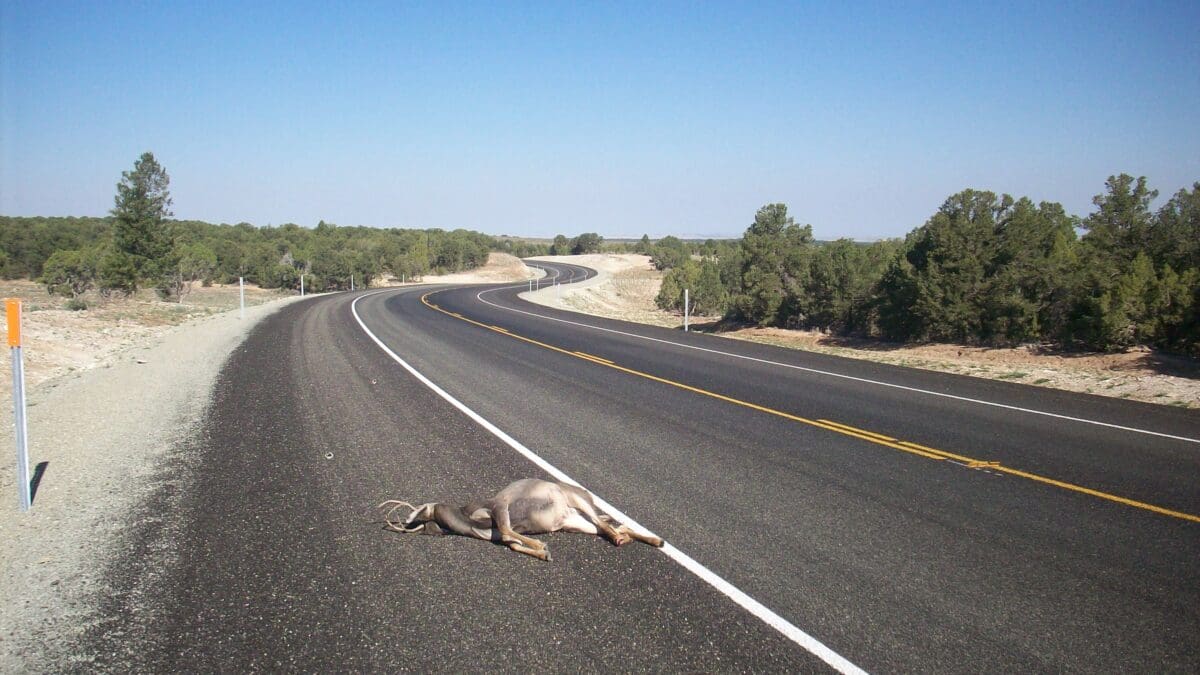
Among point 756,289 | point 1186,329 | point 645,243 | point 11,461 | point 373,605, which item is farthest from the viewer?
point 645,243

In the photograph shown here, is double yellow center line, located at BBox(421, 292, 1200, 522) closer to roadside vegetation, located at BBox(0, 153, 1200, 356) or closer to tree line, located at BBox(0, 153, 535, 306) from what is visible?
roadside vegetation, located at BBox(0, 153, 1200, 356)

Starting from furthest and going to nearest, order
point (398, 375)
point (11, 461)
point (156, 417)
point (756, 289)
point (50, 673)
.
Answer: point (756, 289) → point (398, 375) → point (156, 417) → point (11, 461) → point (50, 673)

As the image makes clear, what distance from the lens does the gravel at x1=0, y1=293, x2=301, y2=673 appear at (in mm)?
4391

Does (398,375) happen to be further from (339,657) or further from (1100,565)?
(1100,565)

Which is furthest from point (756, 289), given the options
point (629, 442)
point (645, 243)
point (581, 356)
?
point (645, 243)

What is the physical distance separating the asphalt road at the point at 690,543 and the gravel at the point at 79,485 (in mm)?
261

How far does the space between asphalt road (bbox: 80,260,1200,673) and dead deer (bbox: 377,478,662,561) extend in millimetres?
125

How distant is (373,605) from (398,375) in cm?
982

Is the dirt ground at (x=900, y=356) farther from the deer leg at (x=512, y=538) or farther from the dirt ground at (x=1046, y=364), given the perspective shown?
the deer leg at (x=512, y=538)

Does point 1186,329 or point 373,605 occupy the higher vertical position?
point 1186,329

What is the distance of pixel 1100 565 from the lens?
506 centimetres

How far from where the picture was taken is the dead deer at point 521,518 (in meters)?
5.53

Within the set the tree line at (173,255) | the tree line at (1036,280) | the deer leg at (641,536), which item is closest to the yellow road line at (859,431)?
the deer leg at (641,536)

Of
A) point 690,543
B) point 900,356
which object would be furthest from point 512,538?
point 900,356
